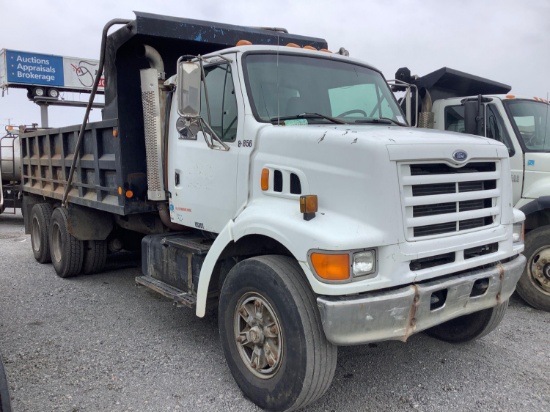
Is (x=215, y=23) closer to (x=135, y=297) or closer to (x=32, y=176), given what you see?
(x=135, y=297)

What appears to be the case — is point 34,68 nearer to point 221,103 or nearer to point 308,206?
point 221,103

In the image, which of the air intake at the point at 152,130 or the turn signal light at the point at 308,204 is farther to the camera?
the air intake at the point at 152,130

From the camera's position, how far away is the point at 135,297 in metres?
6.00

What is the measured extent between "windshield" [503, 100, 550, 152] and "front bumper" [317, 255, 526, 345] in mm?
2979

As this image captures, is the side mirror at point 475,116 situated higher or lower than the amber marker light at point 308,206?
higher

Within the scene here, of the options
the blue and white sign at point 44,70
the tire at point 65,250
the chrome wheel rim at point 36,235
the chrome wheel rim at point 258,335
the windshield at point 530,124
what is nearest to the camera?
the chrome wheel rim at point 258,335

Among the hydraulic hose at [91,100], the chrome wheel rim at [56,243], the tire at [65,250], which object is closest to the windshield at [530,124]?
the hydraulic hose at [91,100]

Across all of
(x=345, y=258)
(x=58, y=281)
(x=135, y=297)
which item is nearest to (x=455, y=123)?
(x=345, y=258)

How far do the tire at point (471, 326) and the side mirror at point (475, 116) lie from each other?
224cm

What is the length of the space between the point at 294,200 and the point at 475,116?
3.18 meters

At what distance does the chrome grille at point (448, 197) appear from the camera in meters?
3.05

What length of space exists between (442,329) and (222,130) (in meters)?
2.64

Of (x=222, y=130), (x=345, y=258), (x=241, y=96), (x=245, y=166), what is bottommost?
(x=345, y=258)

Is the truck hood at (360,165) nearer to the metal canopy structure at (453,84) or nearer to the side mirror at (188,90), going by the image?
the side mirror at (188,90)
